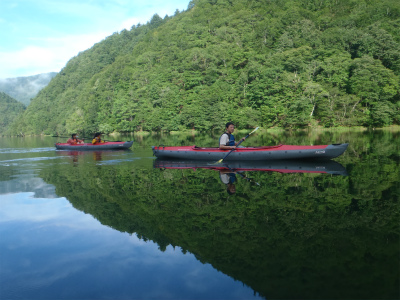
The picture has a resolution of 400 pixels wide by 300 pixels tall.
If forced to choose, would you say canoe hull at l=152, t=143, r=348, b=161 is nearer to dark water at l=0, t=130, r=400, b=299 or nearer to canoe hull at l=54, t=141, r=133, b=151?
dark water at l=0, t=130, r=400, b=299

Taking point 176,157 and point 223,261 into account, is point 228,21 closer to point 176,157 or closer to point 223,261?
point 176,157

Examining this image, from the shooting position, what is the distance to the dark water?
409 centimetres

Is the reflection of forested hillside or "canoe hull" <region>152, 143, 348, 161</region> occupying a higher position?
"canoe hull" <region>152, 143, 348, 161</region>

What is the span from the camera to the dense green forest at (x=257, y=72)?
50094mm

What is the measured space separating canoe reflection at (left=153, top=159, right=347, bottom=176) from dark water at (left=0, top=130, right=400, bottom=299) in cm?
163

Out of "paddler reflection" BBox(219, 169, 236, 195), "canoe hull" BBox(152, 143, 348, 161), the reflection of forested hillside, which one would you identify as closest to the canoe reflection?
"canoe hull" BBox(152, 143, 348, 161)

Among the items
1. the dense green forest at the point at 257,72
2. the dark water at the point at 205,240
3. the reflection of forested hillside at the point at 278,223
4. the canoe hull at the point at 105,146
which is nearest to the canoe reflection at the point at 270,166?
the reflection of forested hillside at the point at 278,223

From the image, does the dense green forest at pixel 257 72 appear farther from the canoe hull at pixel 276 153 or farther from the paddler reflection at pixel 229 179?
the paddler reflection at pixel 229 179

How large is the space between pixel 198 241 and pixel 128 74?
3600 inches

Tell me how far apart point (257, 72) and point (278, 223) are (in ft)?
195

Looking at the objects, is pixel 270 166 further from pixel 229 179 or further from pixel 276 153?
pixel 229 179

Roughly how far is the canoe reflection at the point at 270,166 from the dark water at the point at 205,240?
64.2 inches

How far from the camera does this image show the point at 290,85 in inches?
2137

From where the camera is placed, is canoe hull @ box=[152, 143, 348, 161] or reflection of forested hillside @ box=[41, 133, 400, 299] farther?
canoe hull @ box=[152, 143, 348, 161]
